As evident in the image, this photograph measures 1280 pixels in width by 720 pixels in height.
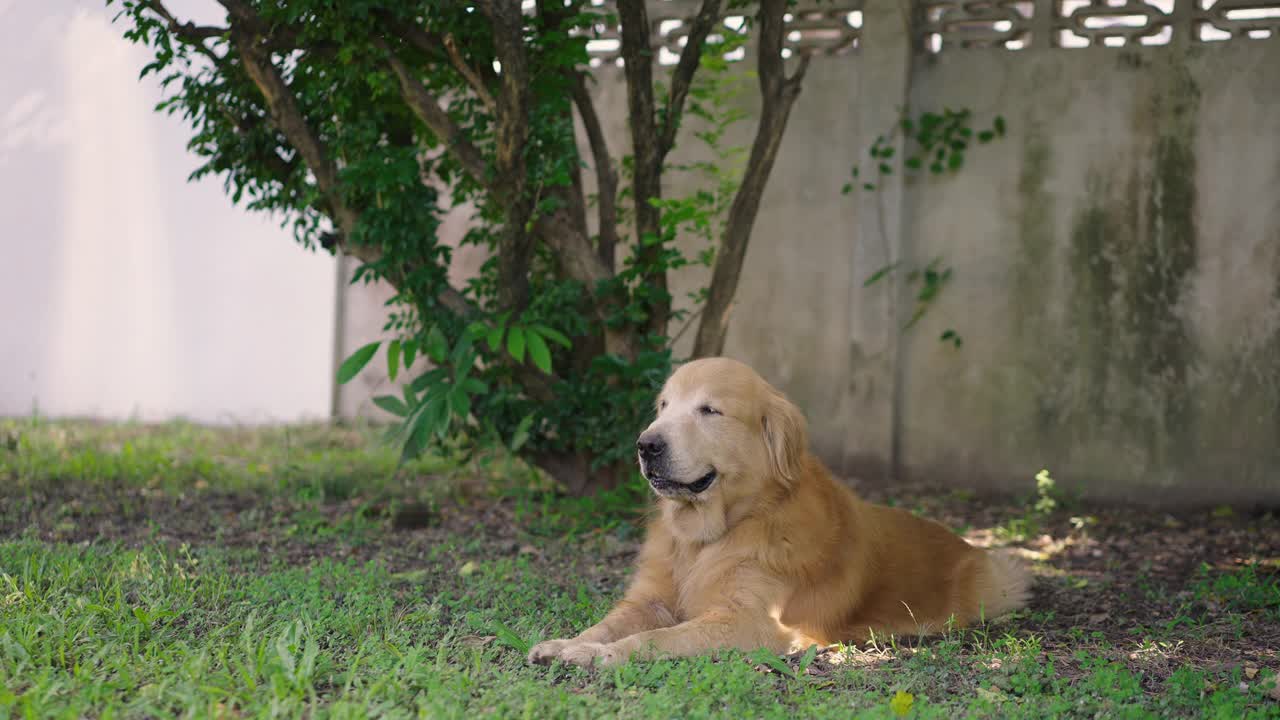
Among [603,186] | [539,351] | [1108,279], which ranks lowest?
[539,351]

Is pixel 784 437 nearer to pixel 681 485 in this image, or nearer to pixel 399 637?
pixel 681 485

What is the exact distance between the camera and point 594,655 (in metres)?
3.16

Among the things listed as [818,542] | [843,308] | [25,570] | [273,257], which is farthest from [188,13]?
[818,542]

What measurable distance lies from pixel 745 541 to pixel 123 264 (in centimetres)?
696

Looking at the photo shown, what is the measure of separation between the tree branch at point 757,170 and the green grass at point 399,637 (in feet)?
3.67

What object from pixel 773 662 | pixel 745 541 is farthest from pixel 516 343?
pixel 773 662

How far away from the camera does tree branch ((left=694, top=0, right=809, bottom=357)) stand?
5.72m

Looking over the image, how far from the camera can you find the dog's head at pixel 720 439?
3.61m

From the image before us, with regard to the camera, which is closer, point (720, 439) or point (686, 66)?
point (720, 439)

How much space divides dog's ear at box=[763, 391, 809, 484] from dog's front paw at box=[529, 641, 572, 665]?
1.00 m

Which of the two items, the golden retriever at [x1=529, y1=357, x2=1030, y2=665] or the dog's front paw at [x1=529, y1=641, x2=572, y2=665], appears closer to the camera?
the dog's front paw at [x1=529, y1=641, x2=572, y2=665]

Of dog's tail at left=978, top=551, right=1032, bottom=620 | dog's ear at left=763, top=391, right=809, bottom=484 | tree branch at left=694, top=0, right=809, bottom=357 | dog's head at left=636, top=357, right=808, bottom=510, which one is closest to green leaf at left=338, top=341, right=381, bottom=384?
tree branch at left=694, top=0, right=809, bottom=357

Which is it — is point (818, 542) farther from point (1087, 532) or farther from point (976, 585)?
point (1087, 532)

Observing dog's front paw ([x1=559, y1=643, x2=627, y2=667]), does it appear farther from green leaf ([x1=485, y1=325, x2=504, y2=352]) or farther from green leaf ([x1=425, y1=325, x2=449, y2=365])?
green leaf ([x1=425, y1=325, x2=449, y2=365])
